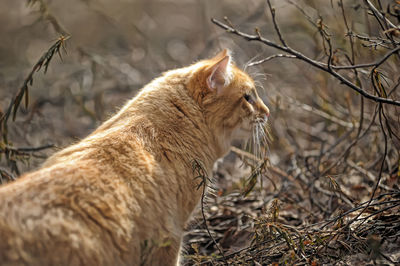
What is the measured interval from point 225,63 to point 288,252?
1.34 meters

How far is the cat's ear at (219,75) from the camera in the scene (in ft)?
10.3

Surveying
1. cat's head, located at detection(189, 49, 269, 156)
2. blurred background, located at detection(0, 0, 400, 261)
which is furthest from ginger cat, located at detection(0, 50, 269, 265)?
blurred background, located at detection(0, 0, 400, 261)

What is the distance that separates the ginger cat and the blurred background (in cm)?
46

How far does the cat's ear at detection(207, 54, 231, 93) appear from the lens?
3.15 metres

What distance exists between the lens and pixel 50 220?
83.2 inches

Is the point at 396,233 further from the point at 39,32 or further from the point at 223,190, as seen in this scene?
the point at 39,32

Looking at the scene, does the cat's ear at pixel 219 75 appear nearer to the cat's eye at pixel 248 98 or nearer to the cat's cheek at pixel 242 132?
the cat's eye at pixel 248 98

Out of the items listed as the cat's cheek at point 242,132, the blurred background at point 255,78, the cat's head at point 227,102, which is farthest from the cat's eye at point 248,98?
the blurred background at point 255,78

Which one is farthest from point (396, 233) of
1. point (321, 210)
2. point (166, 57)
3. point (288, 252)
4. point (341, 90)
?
point (166, 57)

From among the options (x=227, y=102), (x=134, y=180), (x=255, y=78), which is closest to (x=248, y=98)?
(x=227, y=102)

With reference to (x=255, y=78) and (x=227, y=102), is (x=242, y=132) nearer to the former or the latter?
(x=227, y=102)

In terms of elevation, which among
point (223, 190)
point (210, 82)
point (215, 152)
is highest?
point (210, 82)

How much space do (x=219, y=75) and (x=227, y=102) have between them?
0.21 metres

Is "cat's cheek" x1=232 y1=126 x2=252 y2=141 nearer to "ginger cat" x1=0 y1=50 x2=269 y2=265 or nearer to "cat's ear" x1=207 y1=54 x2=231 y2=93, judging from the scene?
"ginger cat" x1=0 y1=50 x2=269 y2=265
